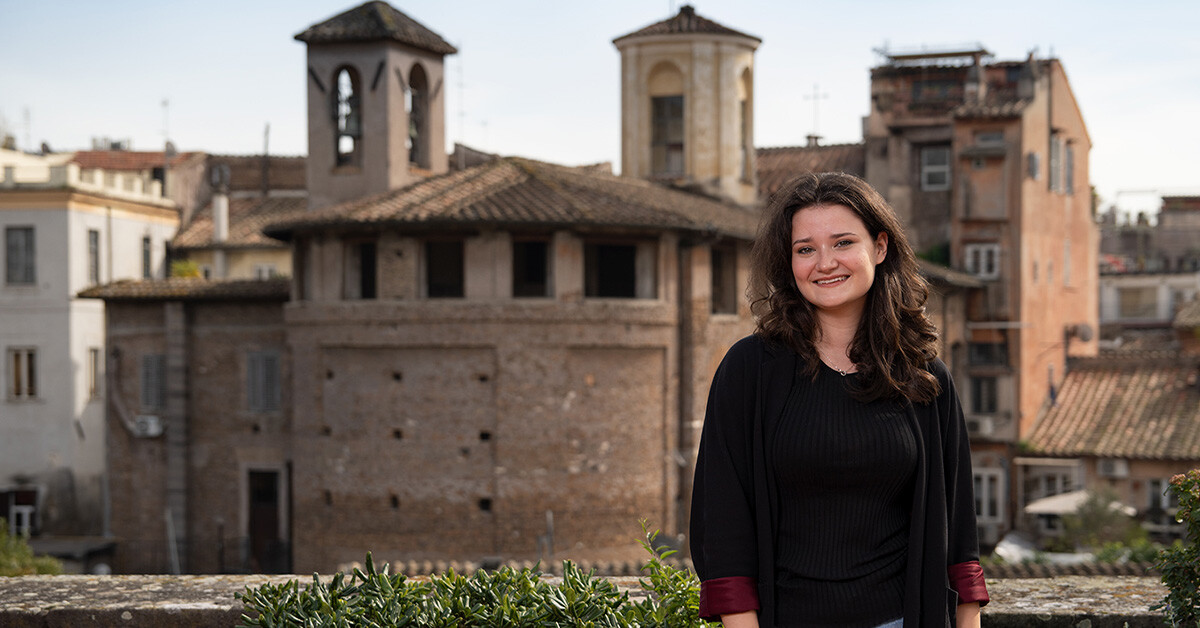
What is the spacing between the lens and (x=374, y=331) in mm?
24250

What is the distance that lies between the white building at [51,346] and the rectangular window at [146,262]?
244cm

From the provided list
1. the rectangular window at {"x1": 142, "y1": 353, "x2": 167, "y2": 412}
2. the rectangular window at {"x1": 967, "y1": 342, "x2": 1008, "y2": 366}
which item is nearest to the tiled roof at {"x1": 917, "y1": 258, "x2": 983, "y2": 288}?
the rectangular window at {"x1": 967, "y1": 342, "x2": 1008, "y2": 366}

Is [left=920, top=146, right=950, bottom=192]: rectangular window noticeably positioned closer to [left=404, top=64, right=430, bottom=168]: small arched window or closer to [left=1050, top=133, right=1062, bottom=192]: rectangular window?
[left=1050, top=133, right=1062, bottom=192]: rectangular window

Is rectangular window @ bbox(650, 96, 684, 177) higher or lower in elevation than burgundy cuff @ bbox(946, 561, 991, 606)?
higher

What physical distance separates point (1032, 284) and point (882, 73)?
24.1ft

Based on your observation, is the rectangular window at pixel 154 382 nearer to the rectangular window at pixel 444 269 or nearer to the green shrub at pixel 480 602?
the rectangular window at pixel 444 269

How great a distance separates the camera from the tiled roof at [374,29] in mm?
27172

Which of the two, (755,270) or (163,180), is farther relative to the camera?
(163,180)

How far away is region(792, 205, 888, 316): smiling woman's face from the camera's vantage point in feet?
11.5

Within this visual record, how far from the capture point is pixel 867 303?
141 inches

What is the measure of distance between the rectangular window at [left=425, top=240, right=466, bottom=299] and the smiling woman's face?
68.5 feet

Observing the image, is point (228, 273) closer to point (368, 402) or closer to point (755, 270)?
point (368, 402)

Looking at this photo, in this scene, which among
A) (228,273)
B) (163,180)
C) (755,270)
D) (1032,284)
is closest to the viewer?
(755,270)

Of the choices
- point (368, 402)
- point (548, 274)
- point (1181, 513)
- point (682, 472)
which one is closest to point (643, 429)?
point (682, 472)
